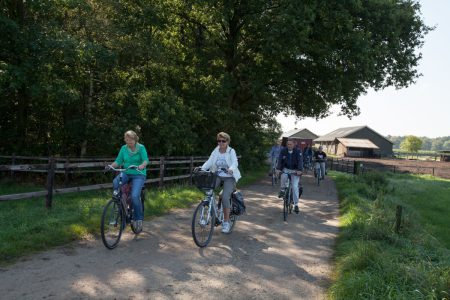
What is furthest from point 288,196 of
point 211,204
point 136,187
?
point 136,187

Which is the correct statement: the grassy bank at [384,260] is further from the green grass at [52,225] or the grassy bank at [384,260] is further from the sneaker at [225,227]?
the green grass at [52,225]

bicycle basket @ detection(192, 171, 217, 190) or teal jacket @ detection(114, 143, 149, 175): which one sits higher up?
teal jacket @ detection(114, 143, 149, 175)

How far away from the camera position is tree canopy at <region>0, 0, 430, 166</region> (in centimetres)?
1434

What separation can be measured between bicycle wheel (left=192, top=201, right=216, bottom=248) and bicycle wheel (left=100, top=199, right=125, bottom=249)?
1.20 m

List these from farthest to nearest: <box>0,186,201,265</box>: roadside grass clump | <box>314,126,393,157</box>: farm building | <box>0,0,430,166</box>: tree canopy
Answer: <box>314,126,393,157</box>: farm building → <box>0,0,430,166</box>: tree canopy → <box>0,186,201,265</box>: roadside grass clump

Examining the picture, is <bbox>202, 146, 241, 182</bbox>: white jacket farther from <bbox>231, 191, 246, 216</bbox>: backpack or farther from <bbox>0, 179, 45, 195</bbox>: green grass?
<bbox>0, 179, 45, 195</bbox>: green grass

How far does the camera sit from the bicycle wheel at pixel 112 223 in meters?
6.11

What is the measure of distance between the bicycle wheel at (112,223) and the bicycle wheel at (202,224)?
1205mm

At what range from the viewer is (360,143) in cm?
7994

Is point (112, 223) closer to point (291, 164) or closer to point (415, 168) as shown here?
point (291, 164)

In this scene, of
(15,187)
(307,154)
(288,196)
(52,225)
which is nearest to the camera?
(52,225)

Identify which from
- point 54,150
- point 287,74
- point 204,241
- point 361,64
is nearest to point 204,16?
point 287,74

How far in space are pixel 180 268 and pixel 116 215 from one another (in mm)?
1587

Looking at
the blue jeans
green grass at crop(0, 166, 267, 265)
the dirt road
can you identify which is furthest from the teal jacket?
green grass at crop(0, 166, 267, 265)
